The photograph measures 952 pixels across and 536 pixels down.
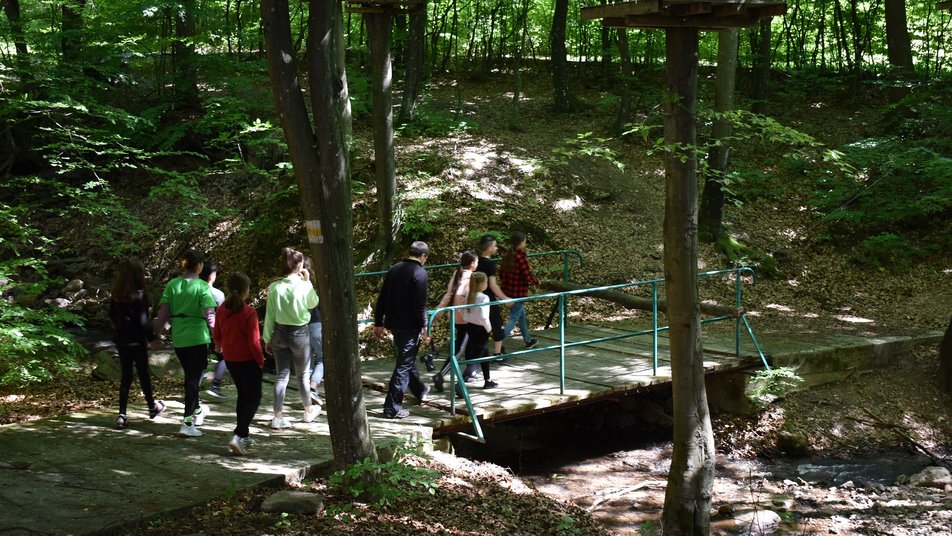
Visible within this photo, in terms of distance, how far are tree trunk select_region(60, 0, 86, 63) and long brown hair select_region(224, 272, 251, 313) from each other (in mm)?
10782

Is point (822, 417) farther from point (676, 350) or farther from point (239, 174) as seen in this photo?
point (239, 174)

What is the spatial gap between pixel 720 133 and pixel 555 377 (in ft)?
26.2

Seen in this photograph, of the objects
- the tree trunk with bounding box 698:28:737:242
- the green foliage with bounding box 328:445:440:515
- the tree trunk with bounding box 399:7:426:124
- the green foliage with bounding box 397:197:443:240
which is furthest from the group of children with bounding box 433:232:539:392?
the tree trunk with bounding box 399:7:426:124

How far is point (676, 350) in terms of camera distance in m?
7.14

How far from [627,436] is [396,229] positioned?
5.56m

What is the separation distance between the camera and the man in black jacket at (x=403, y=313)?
7930mm

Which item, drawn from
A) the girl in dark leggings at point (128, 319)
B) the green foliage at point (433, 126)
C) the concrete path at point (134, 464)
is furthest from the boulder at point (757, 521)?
the green foliage at point (433, 126)

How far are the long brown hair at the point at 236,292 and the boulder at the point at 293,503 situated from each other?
1878 mm

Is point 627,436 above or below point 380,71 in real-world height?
below

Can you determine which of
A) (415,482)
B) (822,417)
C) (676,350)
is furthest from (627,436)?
(415,482)

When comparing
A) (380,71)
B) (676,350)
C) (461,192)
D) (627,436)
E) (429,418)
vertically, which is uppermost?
(380,71)

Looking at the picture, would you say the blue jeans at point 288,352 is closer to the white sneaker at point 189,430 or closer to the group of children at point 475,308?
the white sneaker at point 189,430

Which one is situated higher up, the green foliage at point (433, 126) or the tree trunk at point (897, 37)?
the tree trunk at point (897, 37)

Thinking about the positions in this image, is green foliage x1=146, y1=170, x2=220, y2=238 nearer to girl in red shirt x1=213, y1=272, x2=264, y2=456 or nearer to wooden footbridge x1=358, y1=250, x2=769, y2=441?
wooden footbridge x1=358, y1=250, x2=769, y2=441
